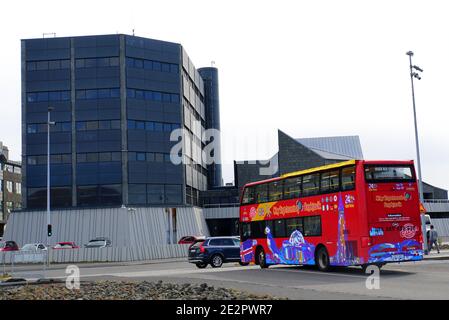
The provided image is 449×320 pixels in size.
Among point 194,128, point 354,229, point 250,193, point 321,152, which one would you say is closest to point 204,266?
point 250,193

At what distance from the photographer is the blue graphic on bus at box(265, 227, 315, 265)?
24.7 m

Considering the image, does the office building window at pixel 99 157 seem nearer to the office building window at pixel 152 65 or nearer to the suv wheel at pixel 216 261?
the office building window at pixel 152 65

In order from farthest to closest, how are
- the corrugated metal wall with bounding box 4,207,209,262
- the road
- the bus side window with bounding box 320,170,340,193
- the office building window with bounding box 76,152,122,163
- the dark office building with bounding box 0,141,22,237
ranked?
the dark office building with bounding box 0,141,22,237 → the office building window with bounding box 76,152,122,163 → the corrugated metal wall with bounding box 4,207,209,262 → the bus side window with bounding box 320,170,340,193 → the road

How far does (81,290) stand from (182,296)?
3669 mm

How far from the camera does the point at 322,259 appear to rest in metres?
24.0

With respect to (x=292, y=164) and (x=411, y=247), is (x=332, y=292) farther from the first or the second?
(x=292, y=164)

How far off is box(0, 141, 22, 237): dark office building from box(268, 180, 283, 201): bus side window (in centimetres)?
7514

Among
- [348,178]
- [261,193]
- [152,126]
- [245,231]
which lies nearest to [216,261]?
[245,231]

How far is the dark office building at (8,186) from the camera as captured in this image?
9538cm

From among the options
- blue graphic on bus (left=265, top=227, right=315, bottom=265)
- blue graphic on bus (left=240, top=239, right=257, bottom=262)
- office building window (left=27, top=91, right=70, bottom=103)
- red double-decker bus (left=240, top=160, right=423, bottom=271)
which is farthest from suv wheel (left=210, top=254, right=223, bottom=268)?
office building window (left=27, top=91, right=70, bottom=103)

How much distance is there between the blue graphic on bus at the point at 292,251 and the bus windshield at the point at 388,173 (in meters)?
4.39

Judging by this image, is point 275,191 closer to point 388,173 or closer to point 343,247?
point 343,247

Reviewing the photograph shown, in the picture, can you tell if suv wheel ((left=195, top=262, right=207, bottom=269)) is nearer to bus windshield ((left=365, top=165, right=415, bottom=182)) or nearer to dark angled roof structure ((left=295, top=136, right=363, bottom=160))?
bus windshield ((left=365, top=165, right=415, bottom=182))

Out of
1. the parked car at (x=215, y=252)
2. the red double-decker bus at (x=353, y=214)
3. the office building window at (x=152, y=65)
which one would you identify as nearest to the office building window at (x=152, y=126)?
the office building window at (x=152, y=65)
